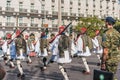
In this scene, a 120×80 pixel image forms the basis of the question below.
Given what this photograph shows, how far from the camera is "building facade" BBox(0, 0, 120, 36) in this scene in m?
65.2

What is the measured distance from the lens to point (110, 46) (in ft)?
25.8

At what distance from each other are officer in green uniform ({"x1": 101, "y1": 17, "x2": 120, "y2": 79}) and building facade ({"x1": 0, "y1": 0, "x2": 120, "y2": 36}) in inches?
2098

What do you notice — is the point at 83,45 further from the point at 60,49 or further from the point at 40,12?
the point at 40,12

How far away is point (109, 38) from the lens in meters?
7.80

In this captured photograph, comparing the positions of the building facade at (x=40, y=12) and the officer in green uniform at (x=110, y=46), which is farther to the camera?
the building facade at (x=40, y=12)

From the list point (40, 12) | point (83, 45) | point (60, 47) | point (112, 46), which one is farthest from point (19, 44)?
point (40, 12)

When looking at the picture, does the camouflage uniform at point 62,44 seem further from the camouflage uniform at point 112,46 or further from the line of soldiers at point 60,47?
the camouflage uniform at point 112,46

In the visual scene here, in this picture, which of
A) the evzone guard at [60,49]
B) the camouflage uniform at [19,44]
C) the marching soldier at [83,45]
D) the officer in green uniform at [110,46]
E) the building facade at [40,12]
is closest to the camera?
the officer in green uniform at [110,46]

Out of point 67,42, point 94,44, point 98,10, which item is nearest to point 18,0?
point 98,10

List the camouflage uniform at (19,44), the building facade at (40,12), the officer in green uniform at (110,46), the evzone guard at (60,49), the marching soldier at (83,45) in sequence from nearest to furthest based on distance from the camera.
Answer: the officer in green uniform at (110,46)
the evzone guard at (60,49)
the camouflage uniform at (19,44)
the marching soldier at (83,45)
the building facade at (40,12)

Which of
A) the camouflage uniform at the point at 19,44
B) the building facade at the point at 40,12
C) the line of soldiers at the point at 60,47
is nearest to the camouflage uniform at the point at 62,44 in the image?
the line of soldiers at the point at 60,47

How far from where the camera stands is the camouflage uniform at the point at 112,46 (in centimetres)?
780

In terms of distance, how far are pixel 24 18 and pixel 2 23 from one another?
17.0 feet

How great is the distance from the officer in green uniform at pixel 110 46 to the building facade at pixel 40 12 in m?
53.3
